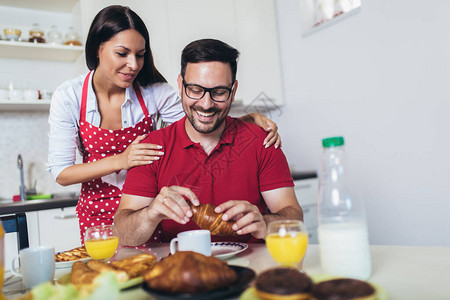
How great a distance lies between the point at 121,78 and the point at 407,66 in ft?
5.66

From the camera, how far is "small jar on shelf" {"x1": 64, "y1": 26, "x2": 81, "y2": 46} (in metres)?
2.66

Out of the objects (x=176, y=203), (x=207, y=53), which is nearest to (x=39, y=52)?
(x=207, y=53)

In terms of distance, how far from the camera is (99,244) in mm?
928

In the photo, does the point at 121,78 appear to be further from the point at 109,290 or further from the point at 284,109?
the point at 284,109

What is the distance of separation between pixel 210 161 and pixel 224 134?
0.12 metres

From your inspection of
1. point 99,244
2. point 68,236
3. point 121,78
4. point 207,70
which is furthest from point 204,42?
point 68,236

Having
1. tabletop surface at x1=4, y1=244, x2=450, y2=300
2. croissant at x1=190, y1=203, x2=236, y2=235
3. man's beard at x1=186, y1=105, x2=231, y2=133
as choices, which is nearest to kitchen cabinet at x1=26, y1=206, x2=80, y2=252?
man's beard at x1=186, y1=105, x2=231, y2=133

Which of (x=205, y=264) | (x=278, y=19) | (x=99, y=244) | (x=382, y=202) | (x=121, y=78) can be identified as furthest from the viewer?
(x=278, y=19)

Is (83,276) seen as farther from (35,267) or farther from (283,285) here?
(283,285)

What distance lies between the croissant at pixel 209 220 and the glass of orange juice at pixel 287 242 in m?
0.20

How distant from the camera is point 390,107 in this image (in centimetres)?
252

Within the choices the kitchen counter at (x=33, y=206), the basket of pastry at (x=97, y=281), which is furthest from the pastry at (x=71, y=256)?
the kitchen counter at (x=33, y=206)

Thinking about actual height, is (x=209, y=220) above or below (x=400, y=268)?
above

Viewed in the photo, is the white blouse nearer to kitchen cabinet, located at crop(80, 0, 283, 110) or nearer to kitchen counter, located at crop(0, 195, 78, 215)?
kitchen counter, located at crop(0, 195, 78, 215)
